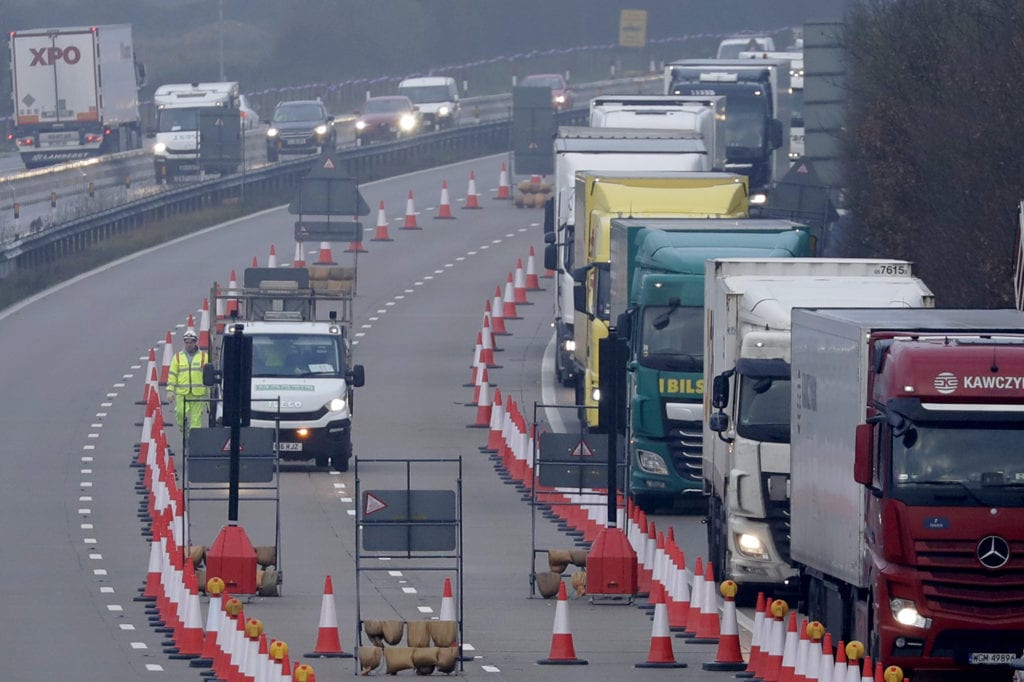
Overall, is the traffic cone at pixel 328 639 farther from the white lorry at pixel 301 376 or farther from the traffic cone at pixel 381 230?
the traffic cone at pixel 381 230

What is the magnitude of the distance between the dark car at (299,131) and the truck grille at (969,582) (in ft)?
182

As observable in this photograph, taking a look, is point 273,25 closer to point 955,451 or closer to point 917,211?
point 917,211

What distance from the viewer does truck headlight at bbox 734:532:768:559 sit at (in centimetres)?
2284

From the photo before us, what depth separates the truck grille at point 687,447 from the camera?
28250 millimetres

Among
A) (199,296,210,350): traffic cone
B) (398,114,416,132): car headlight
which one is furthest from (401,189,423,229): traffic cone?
(398,114,416,132): car headlight

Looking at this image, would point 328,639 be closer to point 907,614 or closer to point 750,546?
point 750,546

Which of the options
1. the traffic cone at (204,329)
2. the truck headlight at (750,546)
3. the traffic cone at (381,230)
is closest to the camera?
the truck headlight at (750,546)

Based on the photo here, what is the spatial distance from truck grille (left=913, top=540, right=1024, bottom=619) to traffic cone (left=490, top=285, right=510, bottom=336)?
91.7 feet

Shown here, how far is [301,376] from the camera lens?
33781mm

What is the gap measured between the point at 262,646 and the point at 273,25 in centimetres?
11035

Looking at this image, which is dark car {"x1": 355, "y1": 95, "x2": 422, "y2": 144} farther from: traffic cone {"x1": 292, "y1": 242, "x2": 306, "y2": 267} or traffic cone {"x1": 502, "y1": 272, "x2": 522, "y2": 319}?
traffic cone {"x1": 502, "y1": 272, "x2": 522, "y2": 319}

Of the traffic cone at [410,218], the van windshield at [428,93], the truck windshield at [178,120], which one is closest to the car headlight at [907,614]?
the traffic cone at [410,218]

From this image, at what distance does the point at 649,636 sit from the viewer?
72.0 feet

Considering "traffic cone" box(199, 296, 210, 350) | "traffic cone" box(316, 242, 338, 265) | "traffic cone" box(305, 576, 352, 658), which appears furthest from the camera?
"traffic cone" box(316, 242, 338, 265)
